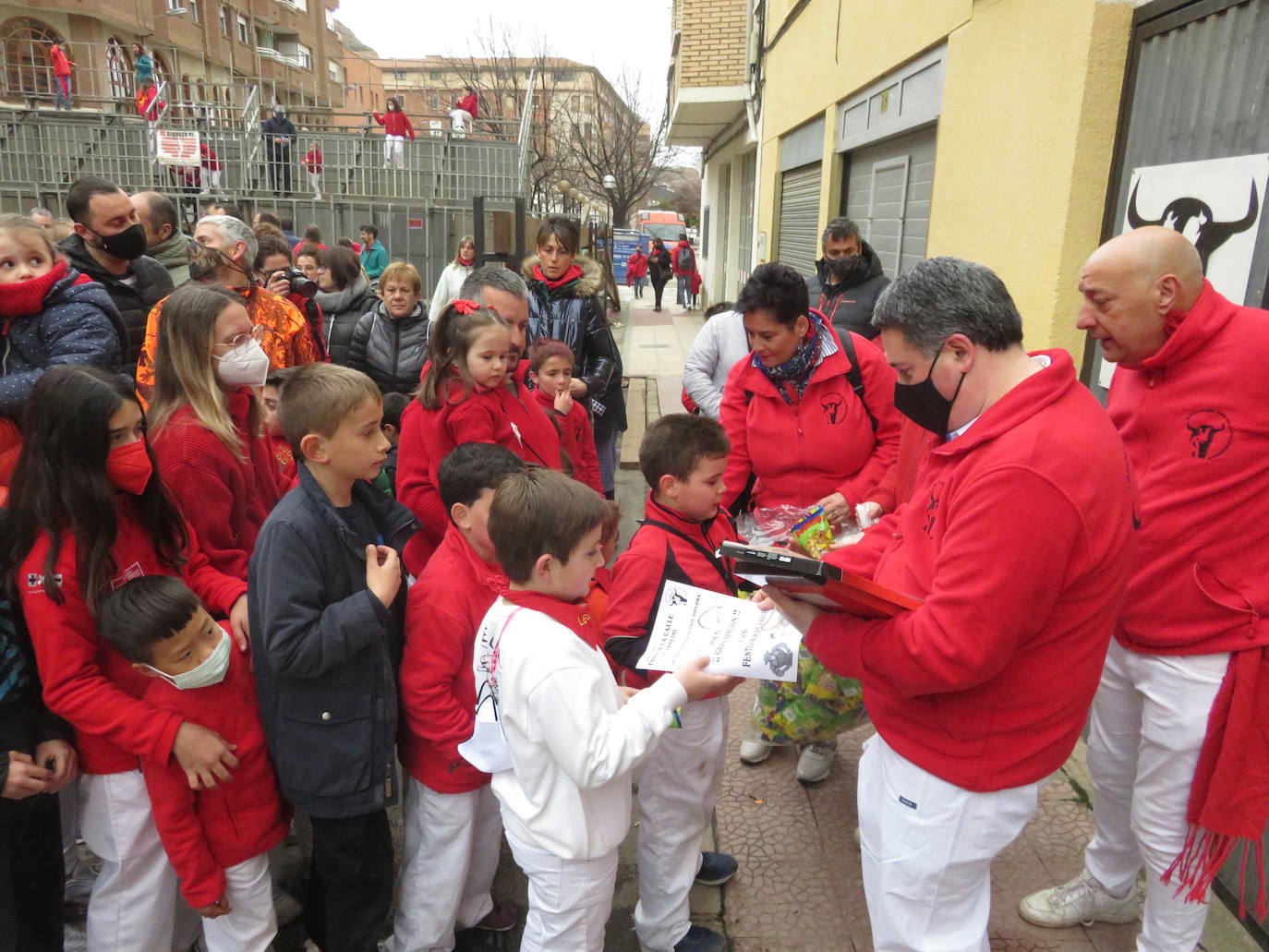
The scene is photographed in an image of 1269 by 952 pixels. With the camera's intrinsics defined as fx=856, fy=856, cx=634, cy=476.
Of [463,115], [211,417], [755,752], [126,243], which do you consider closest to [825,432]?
[755,752]

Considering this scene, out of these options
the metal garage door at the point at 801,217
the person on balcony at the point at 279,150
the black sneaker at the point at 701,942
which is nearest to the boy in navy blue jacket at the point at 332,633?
the black sneaker at the point at 701,942

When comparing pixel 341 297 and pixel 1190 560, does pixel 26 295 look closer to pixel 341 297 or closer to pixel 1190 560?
pixel 341 297

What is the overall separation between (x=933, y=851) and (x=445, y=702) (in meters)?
1.28

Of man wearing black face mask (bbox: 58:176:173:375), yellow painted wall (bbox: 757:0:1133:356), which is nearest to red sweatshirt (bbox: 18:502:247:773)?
man wearing black face mask (bbox: 58:176:173:375)

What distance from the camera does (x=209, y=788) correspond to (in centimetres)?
215

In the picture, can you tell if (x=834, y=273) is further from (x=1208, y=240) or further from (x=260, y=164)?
(x=260, y=164)

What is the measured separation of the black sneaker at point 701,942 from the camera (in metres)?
2.56

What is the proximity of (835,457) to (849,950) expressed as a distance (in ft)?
5.32

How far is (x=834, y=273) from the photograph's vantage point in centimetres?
500

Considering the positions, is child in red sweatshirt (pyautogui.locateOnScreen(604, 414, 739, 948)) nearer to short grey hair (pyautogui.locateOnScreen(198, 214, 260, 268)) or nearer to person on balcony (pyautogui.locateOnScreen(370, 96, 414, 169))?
short grey hair (pyautogui.locateOnScreen(198, 214, 260, 268))

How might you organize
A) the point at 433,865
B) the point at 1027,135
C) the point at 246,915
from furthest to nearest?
the point at 1027,135, the point at 433,865, the point at 246,915

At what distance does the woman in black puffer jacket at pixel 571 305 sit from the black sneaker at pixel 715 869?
8.45 feet

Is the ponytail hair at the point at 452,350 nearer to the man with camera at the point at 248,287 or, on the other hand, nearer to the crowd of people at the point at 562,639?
the crowd of people at the point at 562,639

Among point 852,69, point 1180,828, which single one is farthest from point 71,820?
point 852,69
